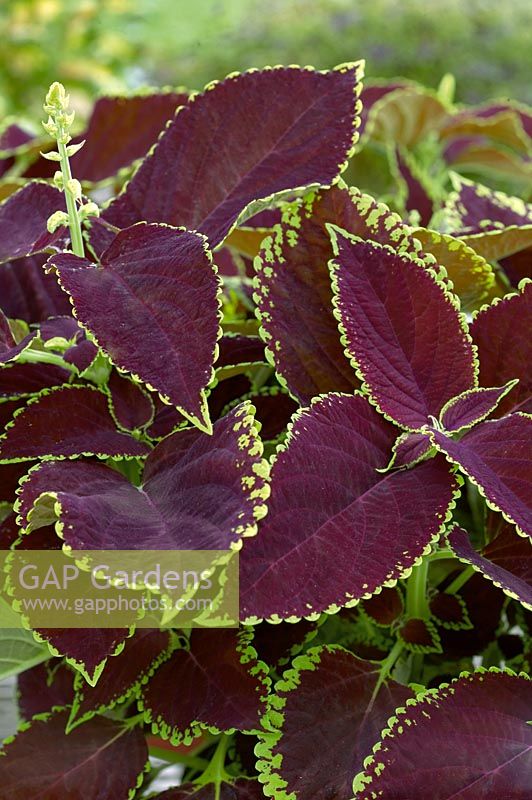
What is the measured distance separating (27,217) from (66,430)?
139mm

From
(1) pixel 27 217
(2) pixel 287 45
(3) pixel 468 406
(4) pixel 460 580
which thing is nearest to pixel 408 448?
(3) pixel 468 406

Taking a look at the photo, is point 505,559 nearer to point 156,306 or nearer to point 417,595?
point 417,595

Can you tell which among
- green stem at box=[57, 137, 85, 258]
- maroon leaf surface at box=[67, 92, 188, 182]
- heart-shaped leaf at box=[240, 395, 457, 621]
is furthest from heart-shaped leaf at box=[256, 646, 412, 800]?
maroon leaf surface at box=[67, 92, 188, 182]

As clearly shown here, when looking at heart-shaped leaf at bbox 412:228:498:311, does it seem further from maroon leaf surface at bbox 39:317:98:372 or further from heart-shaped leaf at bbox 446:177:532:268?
maroon leaf surface at bbox 39:317:98:372

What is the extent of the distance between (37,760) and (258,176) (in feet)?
1.14

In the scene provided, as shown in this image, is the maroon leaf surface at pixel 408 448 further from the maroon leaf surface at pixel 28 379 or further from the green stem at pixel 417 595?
the maroon leaf surface at pixel 28 379

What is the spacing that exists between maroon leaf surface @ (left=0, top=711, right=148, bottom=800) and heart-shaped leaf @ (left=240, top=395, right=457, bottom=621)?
208 millimetres

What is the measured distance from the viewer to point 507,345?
20.8 inches

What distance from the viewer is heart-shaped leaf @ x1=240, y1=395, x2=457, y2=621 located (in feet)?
1.34

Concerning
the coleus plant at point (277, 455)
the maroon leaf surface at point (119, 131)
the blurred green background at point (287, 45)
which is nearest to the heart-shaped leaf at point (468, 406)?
the coleus plant at point (277, 455)

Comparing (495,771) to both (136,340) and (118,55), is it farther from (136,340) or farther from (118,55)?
(118,55)

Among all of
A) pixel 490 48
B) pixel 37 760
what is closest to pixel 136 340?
pixel 37 760

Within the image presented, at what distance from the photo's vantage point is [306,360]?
522 millimetres

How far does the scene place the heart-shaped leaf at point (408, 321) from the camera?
50cm
